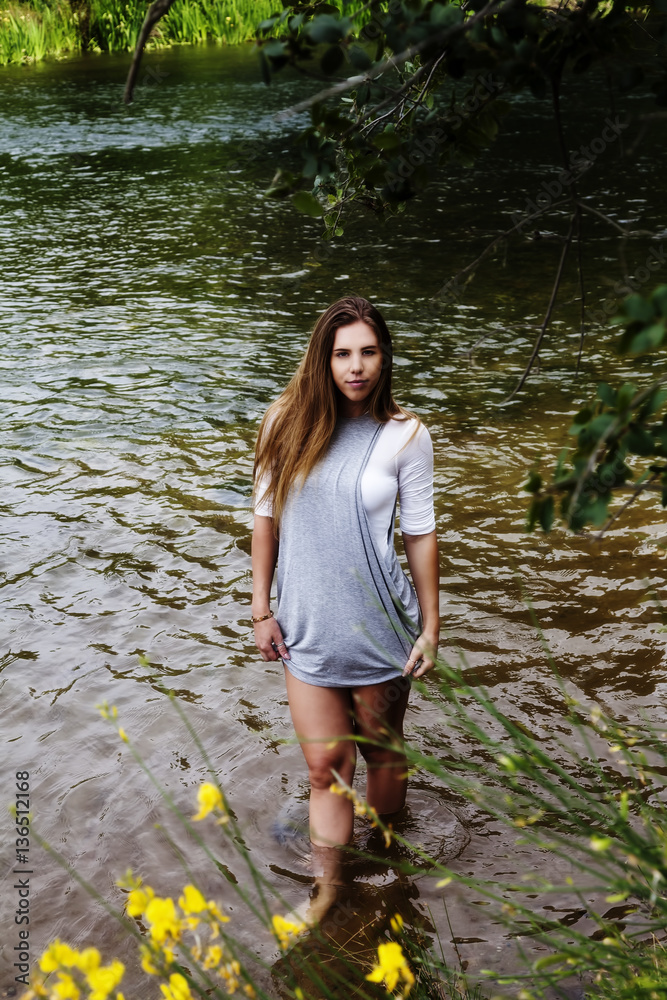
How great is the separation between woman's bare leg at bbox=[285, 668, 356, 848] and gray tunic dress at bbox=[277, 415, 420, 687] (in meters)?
0.06

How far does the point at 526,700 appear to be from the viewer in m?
4.33

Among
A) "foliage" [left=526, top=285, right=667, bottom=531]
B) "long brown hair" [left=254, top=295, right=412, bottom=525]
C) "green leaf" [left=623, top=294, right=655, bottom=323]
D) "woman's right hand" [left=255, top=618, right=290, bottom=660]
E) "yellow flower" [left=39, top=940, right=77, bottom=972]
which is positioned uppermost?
"green leaf" [left=623, top=294, right=655, bottom=323]

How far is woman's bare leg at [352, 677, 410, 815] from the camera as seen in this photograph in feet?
10.3

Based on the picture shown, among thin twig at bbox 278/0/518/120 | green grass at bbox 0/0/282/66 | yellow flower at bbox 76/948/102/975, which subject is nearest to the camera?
yellow flower at bbox 76/948/102/975


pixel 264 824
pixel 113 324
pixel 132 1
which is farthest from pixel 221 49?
pixel 264 824

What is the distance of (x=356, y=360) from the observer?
122 inches

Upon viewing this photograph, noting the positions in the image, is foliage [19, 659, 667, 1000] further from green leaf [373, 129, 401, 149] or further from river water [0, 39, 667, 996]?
green leaf [373, 129, 401, 149]

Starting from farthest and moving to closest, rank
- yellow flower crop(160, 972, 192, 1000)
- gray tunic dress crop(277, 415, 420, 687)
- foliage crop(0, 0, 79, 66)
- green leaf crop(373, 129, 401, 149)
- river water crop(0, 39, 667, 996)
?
foliage crop(0, 0, 79, 66) < river water crop(0, 39, 667, 996) < gray tunic dress crop(277, 415, 420, 687) < green leaf crop(373, 129, 401, 149) < yellow flower crop(160, 972, 192, 1000)

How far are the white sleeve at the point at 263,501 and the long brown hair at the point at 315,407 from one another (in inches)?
0.6

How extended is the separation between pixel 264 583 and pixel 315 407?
0.61 metres

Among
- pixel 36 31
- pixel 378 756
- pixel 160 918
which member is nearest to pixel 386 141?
pixel 160 918

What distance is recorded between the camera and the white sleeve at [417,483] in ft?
10.3

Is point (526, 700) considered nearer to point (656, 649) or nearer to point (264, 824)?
point (656, 649)

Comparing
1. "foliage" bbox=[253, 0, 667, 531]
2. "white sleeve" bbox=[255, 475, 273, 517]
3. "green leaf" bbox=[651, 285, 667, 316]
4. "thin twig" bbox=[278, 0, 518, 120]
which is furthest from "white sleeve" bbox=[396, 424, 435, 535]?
"green leaf" bbox=[651, 285, 667, 316]
